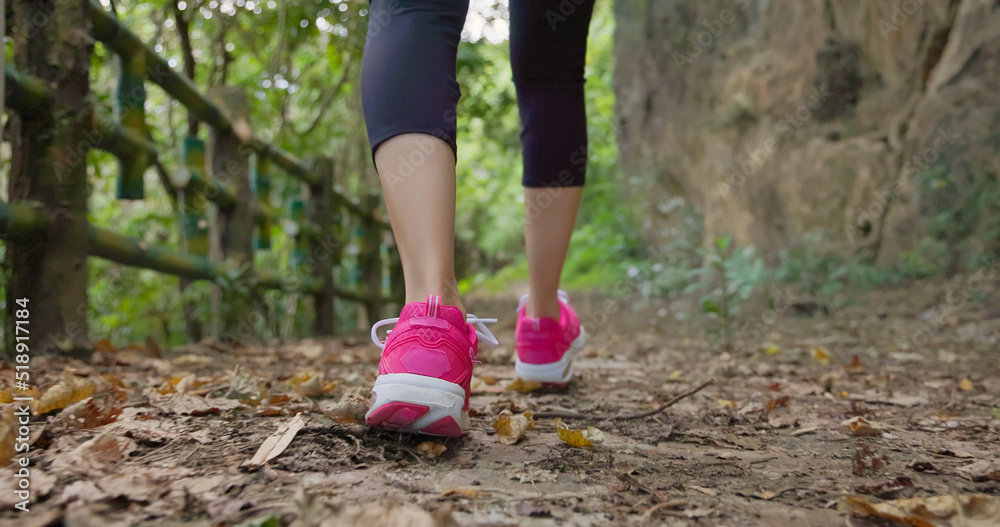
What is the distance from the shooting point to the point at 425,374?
938 mm

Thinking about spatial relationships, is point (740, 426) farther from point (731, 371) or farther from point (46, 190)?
point (46, 190)

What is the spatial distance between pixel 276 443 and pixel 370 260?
16.0 ft

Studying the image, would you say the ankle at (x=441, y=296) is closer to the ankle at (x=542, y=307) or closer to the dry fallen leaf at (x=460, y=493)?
the dry fallen leaf at (x=460, y=493)

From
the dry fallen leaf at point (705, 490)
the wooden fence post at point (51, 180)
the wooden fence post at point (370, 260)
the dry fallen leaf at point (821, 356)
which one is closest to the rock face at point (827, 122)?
the dry fallen leaf at point (821, 356)

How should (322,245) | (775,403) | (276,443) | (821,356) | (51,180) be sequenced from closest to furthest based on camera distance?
(276,443) → (775,403) → (51,180) → (821,356) → (322,245)

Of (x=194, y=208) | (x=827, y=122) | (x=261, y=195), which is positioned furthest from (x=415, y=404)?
(x=827, y=122)

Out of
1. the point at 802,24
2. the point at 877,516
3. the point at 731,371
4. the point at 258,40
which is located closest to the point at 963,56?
the point at 802,24

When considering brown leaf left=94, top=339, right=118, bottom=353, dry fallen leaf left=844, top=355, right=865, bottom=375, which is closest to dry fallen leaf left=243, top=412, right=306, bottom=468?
brown leaf left=94, top=339, right=118, bottom=353

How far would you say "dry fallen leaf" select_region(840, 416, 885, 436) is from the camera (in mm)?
1126

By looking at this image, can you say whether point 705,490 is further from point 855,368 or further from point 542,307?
point 855,368

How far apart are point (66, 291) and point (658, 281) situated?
4.40 meters

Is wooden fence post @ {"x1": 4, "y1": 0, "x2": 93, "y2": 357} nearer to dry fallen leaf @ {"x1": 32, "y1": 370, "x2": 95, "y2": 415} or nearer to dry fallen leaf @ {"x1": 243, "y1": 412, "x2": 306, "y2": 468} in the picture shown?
dry fallen leaf @ {"x1": 32, "y1": 370, "x2": 95, "y2": 415}

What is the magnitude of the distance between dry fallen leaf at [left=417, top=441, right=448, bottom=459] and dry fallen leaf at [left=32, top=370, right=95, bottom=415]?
62 centimetres

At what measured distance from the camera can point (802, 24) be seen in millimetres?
5480
